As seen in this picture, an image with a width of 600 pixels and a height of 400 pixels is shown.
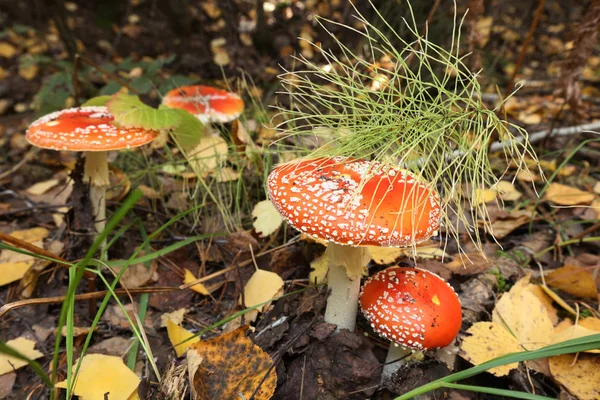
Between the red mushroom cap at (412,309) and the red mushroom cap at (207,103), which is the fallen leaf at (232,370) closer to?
the red mushroom cap at (412,309)

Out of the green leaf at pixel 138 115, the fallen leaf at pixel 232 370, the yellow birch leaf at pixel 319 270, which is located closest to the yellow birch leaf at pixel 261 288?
the yellow birch leaf at pixel 319 270

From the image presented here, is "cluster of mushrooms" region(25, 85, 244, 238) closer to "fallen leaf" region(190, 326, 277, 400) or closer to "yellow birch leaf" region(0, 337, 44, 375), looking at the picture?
"yellow birch leaf" region(0, 337, 44, 375)

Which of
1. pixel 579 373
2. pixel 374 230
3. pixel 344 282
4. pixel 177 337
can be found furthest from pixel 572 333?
pixel 177 337

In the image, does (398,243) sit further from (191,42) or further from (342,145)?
(191,42)

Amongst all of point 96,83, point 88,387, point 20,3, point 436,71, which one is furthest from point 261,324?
point 20,3

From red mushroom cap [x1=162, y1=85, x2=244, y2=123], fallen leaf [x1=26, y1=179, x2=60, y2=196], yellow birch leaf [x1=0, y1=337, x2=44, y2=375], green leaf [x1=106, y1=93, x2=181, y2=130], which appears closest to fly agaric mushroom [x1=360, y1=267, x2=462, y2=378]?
green leaf [x1=106, y1=93, x2=181, y2=130]
